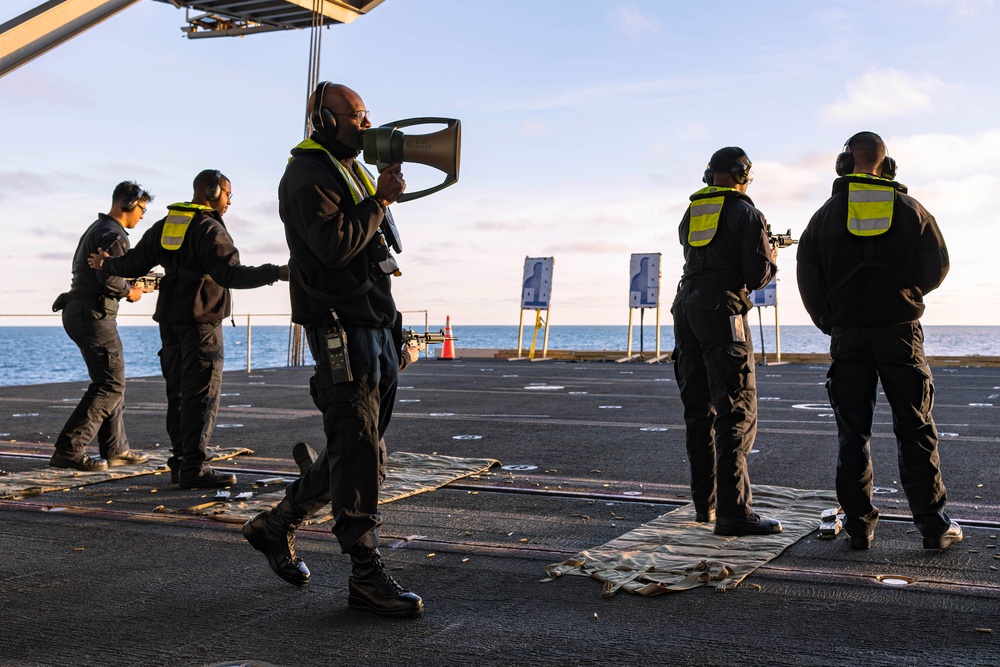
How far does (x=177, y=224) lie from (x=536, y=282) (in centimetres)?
1850

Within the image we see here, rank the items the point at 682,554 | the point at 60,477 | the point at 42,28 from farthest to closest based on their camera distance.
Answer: the point at 42,28 → the point at 60,477 → the point at 682,554

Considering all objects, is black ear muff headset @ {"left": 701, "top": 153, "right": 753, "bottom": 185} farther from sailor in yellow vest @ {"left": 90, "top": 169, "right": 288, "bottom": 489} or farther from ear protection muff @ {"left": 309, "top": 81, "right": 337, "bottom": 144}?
sailor in yellow vest @ {"left": 90, "top": 169, "right": 288, "bottom": 489}

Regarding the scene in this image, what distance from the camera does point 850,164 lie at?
4555 mm

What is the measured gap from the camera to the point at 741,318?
463cm

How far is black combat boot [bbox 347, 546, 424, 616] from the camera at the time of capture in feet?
11.1

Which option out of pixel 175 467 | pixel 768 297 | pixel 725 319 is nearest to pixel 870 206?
pixel 725 319

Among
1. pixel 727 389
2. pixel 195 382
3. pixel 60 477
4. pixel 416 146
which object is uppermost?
pixel 416 146

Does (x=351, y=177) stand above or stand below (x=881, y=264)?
above

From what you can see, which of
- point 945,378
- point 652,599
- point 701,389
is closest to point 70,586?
point 652,599

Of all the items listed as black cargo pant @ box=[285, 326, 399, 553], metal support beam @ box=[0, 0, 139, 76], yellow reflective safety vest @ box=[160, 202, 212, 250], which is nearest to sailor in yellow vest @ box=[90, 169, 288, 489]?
yellow reflective safety vest @ box=[160, 202, 212, 250]

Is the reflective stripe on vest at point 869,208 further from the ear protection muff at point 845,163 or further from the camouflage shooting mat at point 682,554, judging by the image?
the camouflage shooting mat at point 682,554

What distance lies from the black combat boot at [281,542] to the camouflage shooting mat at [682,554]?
0.99 m

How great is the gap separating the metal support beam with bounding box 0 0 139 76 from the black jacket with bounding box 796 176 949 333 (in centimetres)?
1504

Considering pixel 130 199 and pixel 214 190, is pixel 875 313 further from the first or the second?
pixel 130 199
